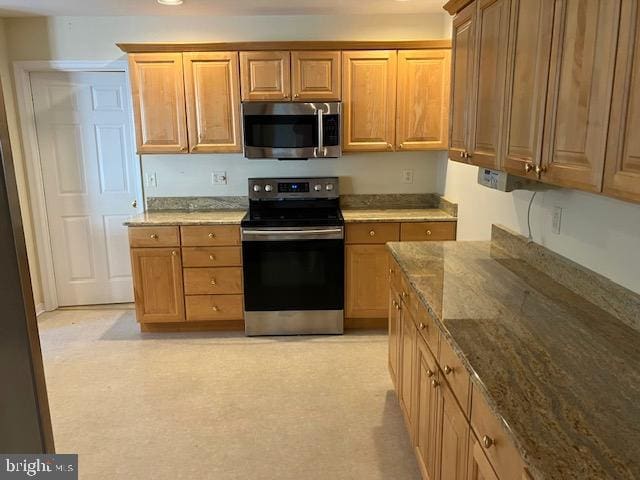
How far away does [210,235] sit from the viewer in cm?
355

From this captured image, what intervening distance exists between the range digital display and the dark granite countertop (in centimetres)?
177

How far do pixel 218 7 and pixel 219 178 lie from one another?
4.23 feet

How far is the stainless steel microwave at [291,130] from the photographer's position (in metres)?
3.55

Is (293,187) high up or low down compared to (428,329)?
up

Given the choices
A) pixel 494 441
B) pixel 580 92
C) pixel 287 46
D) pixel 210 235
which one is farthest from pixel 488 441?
pixel 287 46

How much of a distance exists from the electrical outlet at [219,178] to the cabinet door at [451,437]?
9.22ft

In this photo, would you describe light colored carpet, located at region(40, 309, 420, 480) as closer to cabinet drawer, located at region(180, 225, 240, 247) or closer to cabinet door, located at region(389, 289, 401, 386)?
cabinet door, located at region(389, 289, 401, 386)

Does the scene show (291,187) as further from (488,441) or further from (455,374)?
(488,441)

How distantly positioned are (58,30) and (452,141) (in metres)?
3.23

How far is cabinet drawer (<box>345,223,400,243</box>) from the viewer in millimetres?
3561

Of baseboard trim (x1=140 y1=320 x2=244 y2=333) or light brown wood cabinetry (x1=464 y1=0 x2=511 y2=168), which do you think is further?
baseboard trim (x1=140 y1=320 x2=244 y2=333)

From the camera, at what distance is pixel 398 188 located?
4.09 metres

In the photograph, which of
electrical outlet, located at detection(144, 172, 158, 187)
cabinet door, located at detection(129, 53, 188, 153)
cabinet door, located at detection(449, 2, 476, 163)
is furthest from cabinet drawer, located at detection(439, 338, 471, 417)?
electrical outlet, located at detection(144, 172, 158, 187)

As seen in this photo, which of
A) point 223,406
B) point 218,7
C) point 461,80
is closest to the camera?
point 461,80
